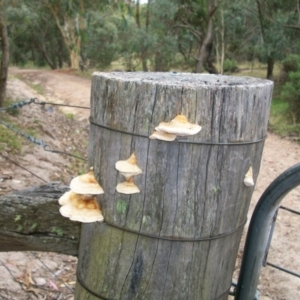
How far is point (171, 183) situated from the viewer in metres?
1.15

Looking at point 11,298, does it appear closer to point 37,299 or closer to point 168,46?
point 37,299

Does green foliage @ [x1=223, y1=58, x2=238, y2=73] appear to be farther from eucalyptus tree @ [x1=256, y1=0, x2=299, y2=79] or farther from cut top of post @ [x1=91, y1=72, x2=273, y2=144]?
cut top of post @ [x1=91, y1=72, x2=273, y2=144]

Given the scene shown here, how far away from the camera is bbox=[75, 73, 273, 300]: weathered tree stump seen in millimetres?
1112

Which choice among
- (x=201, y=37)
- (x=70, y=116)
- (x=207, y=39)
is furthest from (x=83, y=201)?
(x=201, y=37)

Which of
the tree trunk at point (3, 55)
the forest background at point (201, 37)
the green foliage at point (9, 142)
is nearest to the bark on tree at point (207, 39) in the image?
the forest background at point (201, 37)

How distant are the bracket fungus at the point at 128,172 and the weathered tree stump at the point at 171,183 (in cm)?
2

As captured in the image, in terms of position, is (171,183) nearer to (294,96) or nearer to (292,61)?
(294,96)

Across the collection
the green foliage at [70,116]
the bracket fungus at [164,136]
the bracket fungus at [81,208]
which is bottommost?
the green foliage at [70,116]

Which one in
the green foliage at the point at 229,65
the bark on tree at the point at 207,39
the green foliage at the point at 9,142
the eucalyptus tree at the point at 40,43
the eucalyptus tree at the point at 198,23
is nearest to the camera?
the green foliage at the point at 9,142

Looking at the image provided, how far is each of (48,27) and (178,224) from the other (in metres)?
27.7

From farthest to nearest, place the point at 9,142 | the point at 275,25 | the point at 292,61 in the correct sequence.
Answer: the point at 292,61 < the point at 275,25 < the point at 9,142

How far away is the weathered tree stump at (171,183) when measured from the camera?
1112mm

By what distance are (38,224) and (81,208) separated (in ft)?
1.54

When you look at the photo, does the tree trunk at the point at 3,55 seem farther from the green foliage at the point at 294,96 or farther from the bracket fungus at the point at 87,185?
the bracket fungus at the point at 87,185
